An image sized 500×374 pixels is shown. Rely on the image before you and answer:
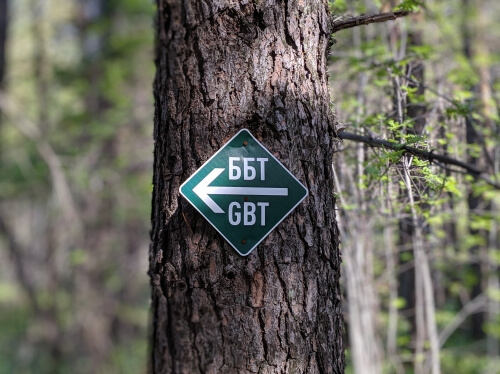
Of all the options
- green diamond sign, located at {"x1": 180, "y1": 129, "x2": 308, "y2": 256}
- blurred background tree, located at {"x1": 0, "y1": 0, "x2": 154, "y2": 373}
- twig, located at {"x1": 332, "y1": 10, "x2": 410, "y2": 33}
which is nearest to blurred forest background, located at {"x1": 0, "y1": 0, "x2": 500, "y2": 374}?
blurred background tree, located at {"x1": 0, "y1": 0, "x2": 154, "y2": 373}

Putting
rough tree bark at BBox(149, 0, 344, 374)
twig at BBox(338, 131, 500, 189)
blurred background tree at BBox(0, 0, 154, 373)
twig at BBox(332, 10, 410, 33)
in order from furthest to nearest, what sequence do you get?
blurred background tree at BBox(0, 0, 154, 373) → twig at BBox(332, 10, 410, 33) → twig at BBox(338, 131, 500, 189) → rough tree bark at BBox(149, 0, 344, 374)

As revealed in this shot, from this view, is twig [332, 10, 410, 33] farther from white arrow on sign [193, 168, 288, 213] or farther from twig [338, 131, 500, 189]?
white arrow on sign [193, 168, 288, 213]

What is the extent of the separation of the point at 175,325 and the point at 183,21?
3.22 ft

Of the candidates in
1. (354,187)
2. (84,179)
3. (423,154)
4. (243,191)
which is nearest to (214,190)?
(243,191)

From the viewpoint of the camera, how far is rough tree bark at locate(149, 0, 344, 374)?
5.20ft

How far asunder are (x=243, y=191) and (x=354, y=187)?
141 cm

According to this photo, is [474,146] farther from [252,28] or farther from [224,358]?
[224,358]

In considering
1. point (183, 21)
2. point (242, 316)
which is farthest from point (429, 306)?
point (183, 21)

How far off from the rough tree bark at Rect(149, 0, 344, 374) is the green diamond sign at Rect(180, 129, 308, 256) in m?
0.03

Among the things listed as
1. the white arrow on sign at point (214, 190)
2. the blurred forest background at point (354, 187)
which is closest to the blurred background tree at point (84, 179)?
the blurred forest background at point (354, 187)

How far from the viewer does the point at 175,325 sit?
162 centimetres

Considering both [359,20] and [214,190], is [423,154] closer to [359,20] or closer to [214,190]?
[359,20]

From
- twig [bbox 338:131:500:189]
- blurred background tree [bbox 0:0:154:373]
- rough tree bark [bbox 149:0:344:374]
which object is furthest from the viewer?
blurred background tree [bbox 0:0:154:373]

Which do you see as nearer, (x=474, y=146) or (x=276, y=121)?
(x=276, y=121)
